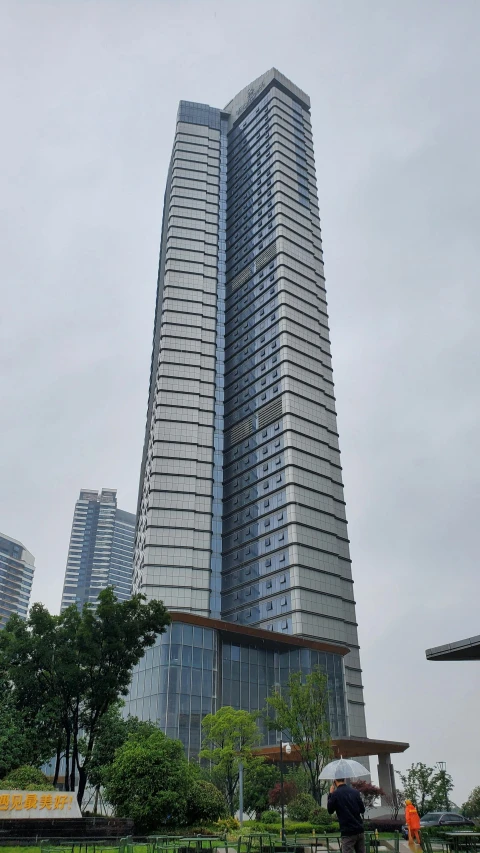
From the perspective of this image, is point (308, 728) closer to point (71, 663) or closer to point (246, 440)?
point (71, 663)

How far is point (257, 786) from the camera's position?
4281 centimetres

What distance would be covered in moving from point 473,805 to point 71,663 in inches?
1350

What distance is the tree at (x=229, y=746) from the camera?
40.0m

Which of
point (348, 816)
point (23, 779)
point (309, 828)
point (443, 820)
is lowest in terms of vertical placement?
point (309, 828)

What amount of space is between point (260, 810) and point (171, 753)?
1615cm

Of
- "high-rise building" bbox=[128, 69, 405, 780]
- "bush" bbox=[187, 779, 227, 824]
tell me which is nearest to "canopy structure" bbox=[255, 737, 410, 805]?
"high-rise building" bbox=[128, 69, 405, 780]

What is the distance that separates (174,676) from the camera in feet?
181

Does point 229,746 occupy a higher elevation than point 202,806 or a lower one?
higher

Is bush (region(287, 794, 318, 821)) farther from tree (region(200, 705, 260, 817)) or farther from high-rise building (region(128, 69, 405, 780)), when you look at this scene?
high-rise building (region(128, 69, 405, 780))

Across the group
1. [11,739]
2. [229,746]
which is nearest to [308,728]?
[229,746]

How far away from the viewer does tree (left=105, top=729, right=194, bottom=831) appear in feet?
94.1

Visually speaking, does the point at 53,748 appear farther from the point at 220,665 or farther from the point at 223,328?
the point at 223,328

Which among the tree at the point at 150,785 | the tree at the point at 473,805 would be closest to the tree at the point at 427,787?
the tree at the point at 473,805

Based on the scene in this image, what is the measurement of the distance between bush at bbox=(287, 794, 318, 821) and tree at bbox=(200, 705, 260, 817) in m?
3.75
